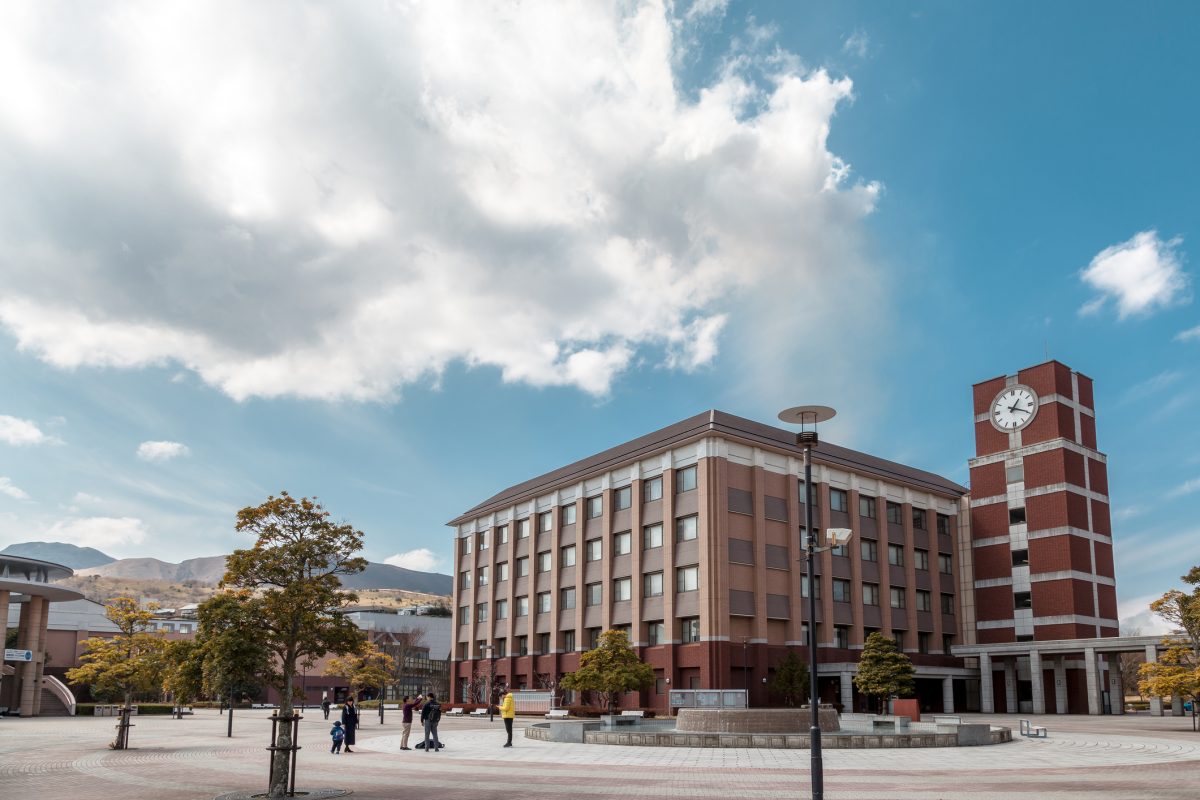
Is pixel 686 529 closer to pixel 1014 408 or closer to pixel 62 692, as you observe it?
pixel 1014 408

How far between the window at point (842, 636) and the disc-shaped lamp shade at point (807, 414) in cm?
5445

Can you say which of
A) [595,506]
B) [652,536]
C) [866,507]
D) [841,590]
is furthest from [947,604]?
[595,506]

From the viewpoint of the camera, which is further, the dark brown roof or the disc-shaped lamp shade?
the dark brown roof

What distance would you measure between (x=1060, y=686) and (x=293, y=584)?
59.9 m

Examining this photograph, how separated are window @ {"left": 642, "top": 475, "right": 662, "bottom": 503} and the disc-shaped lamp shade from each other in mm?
51129

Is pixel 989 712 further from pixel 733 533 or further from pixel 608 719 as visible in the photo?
pixel 608 719

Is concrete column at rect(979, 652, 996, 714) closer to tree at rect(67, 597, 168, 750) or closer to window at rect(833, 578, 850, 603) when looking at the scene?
window at rect(833, 578, 850, 603)

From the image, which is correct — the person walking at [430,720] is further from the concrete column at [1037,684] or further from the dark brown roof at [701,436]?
the concrete column at [1037,684]

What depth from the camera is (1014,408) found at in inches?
2886

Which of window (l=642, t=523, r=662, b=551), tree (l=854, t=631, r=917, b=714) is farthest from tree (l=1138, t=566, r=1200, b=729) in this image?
window (l=642, t=523, r=662, b=551)


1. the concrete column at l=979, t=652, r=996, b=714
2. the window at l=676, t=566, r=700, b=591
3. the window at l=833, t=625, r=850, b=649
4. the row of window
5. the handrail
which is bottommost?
the handrail

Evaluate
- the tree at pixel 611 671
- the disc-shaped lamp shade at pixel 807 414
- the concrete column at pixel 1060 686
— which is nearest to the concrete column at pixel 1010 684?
the concrete column at pixel 1060 686

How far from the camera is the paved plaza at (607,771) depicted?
20516 millimetres

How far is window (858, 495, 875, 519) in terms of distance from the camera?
7264cm
